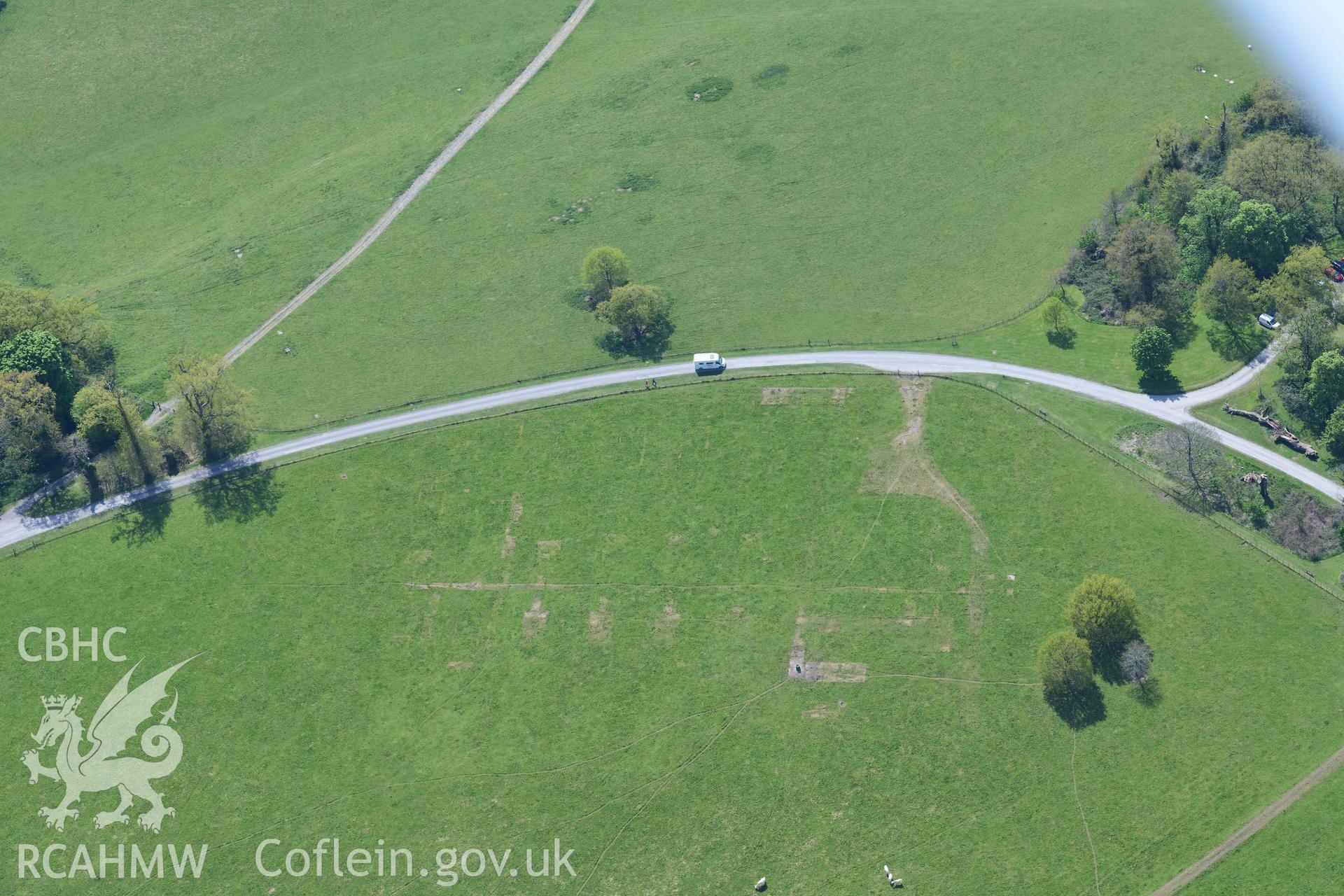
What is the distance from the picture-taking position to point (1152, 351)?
15938cm

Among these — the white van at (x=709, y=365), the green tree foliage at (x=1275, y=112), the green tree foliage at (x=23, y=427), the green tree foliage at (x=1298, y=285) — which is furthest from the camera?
the green tree foliage at (x=1275, y=112)

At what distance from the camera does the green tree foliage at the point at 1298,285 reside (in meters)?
163

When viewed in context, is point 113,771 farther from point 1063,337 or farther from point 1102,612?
point 1063,337

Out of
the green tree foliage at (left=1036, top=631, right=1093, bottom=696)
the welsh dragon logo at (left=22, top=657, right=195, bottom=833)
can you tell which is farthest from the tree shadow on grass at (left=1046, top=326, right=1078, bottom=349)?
the welsh dragon logo at (left=22, top=657, right=195, bottom=833)

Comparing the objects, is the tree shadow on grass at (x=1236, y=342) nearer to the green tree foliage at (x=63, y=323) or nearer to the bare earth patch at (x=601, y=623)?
A: the bare earth patch at (x=601, y=623)

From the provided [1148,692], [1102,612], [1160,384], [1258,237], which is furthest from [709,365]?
[1258,237]

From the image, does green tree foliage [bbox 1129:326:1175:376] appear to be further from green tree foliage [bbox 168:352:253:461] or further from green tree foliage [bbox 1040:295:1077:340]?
green tree foliage [bbox 168:352:253:461]

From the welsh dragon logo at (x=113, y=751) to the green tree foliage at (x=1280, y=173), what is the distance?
178m

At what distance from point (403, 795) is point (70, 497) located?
239 feet

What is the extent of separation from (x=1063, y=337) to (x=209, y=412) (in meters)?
132

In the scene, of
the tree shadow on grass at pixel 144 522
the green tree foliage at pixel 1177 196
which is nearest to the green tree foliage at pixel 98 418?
the tree shadow on grass at pixel 144 522

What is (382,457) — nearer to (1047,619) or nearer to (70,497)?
(70,497)

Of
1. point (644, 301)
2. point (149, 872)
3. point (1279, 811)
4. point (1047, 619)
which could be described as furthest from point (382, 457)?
point (1279, 811)

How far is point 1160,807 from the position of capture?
408 ft
